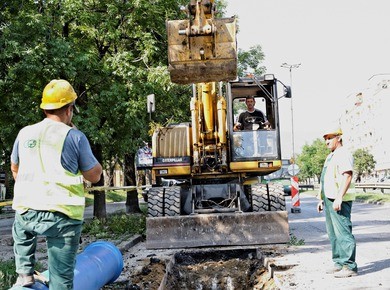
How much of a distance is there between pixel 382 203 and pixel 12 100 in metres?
17.4

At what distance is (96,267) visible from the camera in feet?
20.0

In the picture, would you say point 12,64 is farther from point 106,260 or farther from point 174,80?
point 106,260

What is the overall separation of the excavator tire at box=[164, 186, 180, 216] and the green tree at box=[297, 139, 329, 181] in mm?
87965

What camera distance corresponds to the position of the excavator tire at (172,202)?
10930 millimetres

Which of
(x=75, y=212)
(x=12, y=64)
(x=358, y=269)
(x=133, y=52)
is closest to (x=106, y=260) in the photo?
(x=75, y=212)

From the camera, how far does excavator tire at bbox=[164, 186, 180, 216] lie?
1093cm

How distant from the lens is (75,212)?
4.15 metres

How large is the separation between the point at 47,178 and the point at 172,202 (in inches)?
275

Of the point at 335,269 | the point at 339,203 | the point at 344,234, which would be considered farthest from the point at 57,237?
the point at 335,269

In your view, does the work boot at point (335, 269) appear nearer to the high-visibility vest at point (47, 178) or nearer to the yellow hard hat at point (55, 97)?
the high-visibility vest at point (47, 178)

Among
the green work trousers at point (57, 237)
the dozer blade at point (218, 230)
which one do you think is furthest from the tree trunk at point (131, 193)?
the green work trousers at point (57, 237)

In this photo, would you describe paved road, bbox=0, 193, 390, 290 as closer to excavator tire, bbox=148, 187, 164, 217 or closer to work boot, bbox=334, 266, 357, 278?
work boot, bbox=334, 266, 357, 278

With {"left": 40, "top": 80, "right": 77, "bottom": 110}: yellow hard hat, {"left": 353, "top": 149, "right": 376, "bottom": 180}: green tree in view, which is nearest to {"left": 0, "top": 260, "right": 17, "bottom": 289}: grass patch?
{"left": 40, "top": 80, "right": 77, "bottom": 110}: yellow hard hat

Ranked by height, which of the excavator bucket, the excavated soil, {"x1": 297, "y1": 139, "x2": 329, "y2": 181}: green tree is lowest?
the excavated soil
